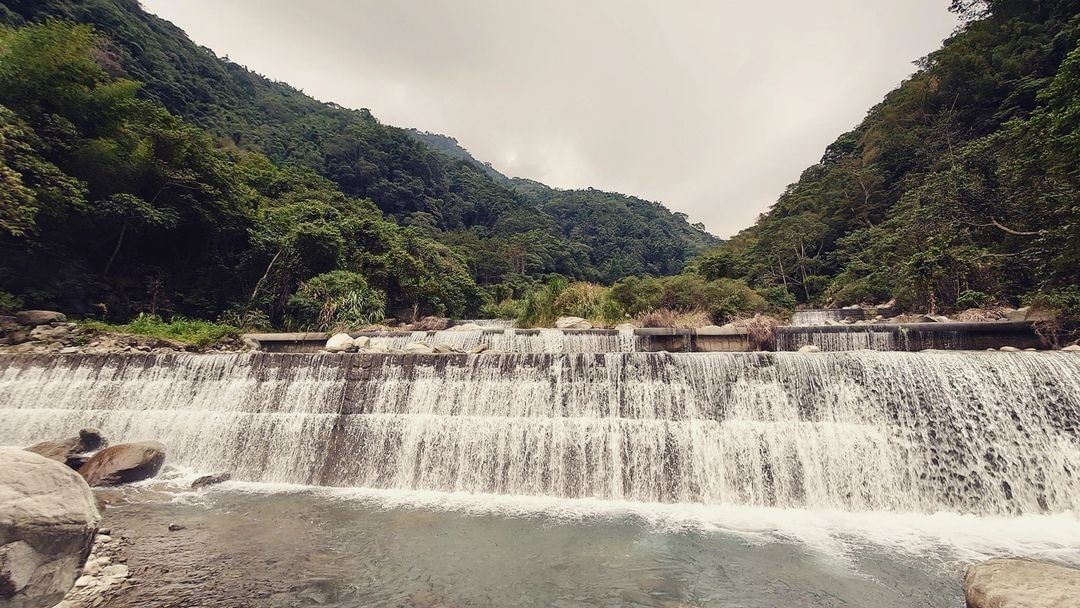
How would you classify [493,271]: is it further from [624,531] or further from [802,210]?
[624,531]

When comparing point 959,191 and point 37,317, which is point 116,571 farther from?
point 959,191

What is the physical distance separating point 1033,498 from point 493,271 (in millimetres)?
48373

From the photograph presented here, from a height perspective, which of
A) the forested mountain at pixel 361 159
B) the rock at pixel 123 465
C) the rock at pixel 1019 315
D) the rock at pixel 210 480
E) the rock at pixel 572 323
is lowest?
the rock at pixel 210 480

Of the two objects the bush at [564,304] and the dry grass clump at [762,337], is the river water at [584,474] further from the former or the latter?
the bush at [564,304]

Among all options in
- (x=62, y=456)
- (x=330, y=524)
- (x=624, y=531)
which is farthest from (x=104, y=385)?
(x=624, y=531)

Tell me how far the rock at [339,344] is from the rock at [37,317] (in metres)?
8.90

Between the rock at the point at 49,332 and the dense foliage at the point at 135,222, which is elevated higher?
the dense foliage at the point at 135,222

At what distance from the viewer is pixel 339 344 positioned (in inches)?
500

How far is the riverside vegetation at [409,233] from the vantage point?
1225cm

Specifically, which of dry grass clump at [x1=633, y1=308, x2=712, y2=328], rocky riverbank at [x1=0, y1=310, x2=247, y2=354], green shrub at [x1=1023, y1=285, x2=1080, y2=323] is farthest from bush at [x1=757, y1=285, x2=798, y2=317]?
rocky riverbank at [x1=0, y1=310, x2=247, y2=354]

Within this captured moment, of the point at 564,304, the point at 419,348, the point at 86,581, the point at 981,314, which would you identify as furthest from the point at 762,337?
the point at 86,581

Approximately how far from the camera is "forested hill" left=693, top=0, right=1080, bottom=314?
9.94m

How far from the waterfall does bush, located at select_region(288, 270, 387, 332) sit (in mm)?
6993

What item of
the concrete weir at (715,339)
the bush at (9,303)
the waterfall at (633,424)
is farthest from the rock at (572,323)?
the bush at (9,303)
